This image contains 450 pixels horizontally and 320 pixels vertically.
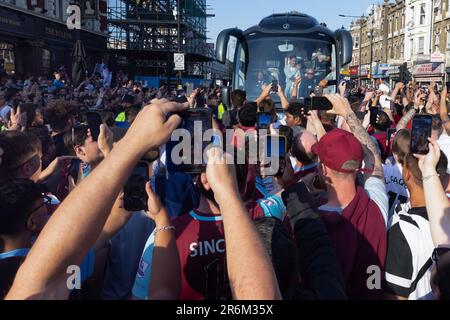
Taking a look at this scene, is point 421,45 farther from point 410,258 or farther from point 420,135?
point 410,258

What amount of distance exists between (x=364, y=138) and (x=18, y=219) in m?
2.61

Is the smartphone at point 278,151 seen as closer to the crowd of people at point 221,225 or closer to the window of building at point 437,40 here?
the crowd of people at point 221,225

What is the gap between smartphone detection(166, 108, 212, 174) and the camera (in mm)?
1945

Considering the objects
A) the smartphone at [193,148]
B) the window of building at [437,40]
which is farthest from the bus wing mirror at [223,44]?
the window of building at [437,40]

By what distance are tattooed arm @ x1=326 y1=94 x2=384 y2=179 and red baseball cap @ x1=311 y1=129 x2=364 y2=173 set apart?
0.54m

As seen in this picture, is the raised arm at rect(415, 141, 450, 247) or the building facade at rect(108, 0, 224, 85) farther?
the building facade at rect(108, 0, 224, 85)

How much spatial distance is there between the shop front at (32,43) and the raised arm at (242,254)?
64.5 feet

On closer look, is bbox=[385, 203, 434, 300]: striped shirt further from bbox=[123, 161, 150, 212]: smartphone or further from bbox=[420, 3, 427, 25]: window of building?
bbox=[420, 3, 427, 25]: window of building

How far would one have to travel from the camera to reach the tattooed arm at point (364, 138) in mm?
3326

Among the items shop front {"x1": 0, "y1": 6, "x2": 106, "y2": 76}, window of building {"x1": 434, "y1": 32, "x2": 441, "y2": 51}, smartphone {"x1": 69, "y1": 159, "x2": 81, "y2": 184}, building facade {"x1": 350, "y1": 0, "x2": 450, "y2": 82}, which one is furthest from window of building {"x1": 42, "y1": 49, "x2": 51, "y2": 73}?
window of building {"x1": 434, "y1": 32, "x2": 441, "y2": 51}

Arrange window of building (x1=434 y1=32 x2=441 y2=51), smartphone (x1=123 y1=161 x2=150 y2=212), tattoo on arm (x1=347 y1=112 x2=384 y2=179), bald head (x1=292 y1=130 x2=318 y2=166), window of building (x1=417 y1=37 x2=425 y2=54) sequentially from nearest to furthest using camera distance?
smartphone (x1=123 y1=161 x2=150 y2=212) < tattoo on arm (x1=347 y1=112 x2=384 y2=179) < bald head (x1=292 y1=130 x2=318 y2=166) < window of building (x1=434 y1=32 x2=441 y2=51) < window of building (x1=417 y1=37 x2=425 y2=54)

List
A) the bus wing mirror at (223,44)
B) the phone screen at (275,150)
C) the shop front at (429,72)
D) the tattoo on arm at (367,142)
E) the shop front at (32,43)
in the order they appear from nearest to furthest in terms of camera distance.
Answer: the phone screen at (275,150) < the tattoo on arm at (367,142) < the bus wing mirror at (223,44) < the shop front at (32,43) < the shop front at (429,72)

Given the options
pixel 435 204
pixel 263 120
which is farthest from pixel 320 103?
pixel 435 204
